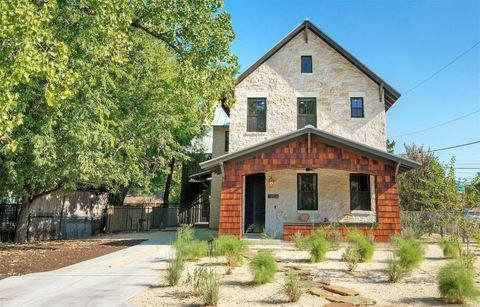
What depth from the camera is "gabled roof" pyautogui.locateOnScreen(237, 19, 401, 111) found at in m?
18.0

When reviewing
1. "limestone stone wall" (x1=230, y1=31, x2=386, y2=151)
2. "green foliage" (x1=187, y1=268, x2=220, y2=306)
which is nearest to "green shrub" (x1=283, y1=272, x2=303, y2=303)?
"green foliage" (x1=187, y1=268, x2=220, y2=306)

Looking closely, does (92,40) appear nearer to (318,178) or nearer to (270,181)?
(270,181)

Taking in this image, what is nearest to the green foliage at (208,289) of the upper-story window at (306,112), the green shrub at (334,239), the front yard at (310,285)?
the front yard at (310,285)

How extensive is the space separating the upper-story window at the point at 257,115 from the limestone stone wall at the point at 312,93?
0.76 ft

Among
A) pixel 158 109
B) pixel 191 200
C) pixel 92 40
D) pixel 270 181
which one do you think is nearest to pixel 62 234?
pixel 158 109

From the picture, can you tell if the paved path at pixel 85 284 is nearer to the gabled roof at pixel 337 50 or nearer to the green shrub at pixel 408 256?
the green shrub at pixel 408 256

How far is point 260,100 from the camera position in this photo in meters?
18.8

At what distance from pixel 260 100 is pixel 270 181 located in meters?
4.52

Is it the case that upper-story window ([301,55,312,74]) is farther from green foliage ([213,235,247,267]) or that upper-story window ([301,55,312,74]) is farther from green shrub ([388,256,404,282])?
green shrub ([388,256,404,282])

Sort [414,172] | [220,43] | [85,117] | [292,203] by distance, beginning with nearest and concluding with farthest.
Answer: [85,117] < [220,43] < [292,203] < [414,172]

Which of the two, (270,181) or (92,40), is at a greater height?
(92,40)

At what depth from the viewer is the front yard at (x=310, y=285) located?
6.22m

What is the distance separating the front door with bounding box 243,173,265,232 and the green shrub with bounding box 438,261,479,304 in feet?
38.0

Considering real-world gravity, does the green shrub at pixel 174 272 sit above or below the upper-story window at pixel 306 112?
below
